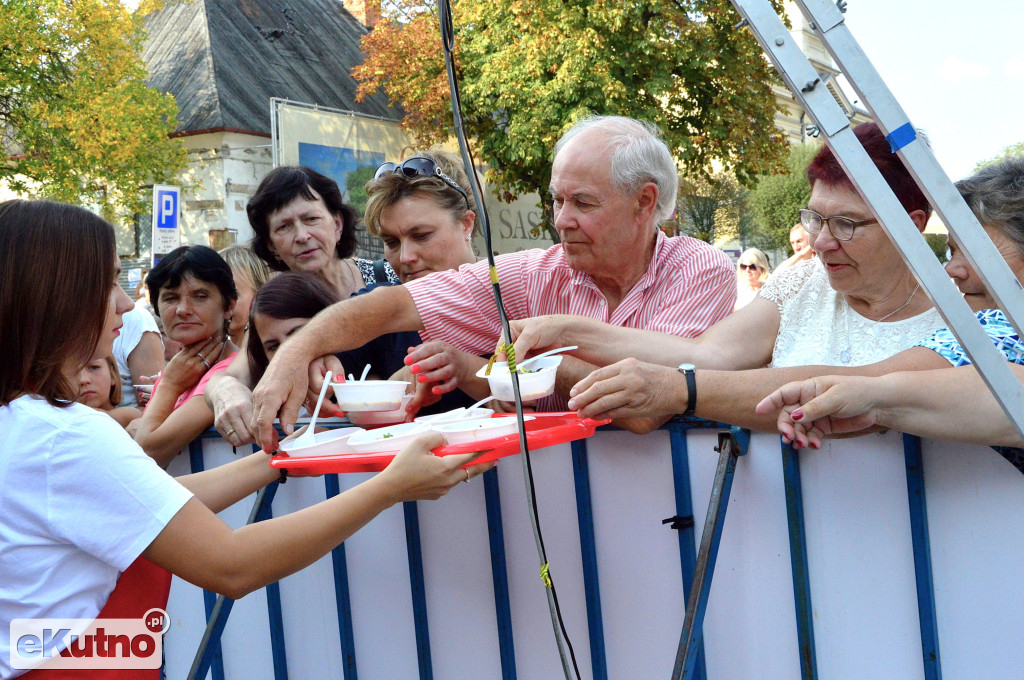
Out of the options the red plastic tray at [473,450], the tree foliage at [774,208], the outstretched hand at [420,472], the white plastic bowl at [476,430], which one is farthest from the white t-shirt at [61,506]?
the tree foliage at [774,208]

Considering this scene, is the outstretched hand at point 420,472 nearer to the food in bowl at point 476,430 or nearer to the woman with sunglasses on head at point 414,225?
the food in bowl at point 476,430

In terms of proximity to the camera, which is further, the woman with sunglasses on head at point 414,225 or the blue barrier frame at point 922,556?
the woman with sunglasses on head at point 414,225

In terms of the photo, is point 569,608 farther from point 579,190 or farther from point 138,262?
point 138,262

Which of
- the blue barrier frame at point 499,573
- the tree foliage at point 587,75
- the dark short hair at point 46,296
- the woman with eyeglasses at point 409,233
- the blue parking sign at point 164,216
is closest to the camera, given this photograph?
the dark short hair at point 46,296

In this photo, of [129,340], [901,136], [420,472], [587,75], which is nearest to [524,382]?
[420,472]

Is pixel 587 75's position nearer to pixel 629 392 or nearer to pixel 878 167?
pixel 878 167

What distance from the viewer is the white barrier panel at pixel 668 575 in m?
1.87

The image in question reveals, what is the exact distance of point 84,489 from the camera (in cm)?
168

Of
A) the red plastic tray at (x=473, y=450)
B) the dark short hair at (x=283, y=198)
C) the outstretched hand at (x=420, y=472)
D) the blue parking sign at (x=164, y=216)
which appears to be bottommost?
the outstretched hand at (x=420, y=472)

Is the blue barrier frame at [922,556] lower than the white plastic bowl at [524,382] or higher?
lower

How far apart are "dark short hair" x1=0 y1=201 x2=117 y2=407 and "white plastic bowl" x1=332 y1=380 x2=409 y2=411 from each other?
59cm

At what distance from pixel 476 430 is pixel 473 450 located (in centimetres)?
11

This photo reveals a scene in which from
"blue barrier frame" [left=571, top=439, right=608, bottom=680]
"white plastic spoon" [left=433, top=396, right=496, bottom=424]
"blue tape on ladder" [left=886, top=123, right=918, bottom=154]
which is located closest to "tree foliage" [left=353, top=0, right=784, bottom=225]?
"blue barrier frame" [left=571, top=439, right=608, bottom=680]

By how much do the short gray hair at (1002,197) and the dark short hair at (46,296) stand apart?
1.89m
